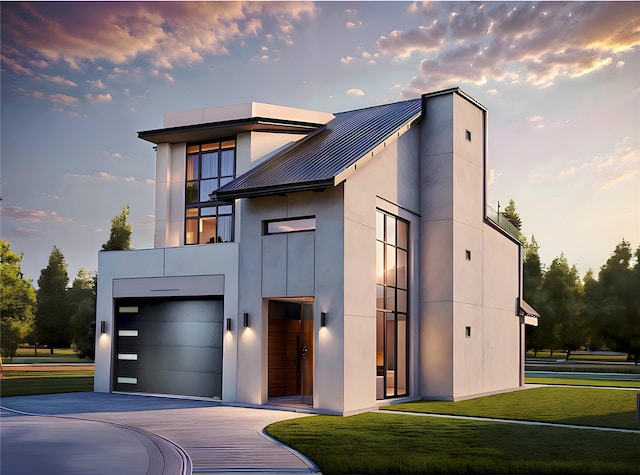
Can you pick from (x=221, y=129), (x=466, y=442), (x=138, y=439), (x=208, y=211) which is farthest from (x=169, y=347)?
(x=466, y=442)

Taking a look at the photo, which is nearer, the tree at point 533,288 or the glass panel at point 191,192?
the glass panel at point 191,192

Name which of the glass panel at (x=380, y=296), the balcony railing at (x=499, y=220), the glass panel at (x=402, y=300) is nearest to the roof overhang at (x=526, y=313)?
the balcony railing at (x=499, y=220)

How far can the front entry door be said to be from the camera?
21.3 metres

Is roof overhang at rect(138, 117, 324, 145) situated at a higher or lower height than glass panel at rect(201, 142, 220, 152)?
higher

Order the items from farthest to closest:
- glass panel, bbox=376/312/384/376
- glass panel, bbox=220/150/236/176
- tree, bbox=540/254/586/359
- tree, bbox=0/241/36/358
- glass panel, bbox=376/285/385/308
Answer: tree, bbox=540/254/586/359 → tree, bbox=0/241/36/358 → glass panel, bbox=220/150/236/176 → glass panel, bbox=376/285/385/308 → glass panel, bbox=376/312/384/376

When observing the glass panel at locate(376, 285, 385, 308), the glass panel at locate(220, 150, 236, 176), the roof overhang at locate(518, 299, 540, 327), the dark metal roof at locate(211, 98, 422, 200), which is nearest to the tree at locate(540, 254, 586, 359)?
the roof overhang at locate(518, 299, 540, 327)

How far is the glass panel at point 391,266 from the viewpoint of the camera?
21.7 meters

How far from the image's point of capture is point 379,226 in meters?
21.3

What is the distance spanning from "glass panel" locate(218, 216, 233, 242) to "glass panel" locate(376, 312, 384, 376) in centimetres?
639

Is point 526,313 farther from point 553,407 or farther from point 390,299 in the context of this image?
point 390,299

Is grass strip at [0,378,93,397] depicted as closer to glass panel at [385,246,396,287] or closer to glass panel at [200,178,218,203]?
glass panel at [200,178,218,203]

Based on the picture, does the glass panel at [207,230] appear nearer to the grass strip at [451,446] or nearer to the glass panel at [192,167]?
the glass panel at [192,167]

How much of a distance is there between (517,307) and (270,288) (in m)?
14.3

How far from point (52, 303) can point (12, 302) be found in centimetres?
2971
